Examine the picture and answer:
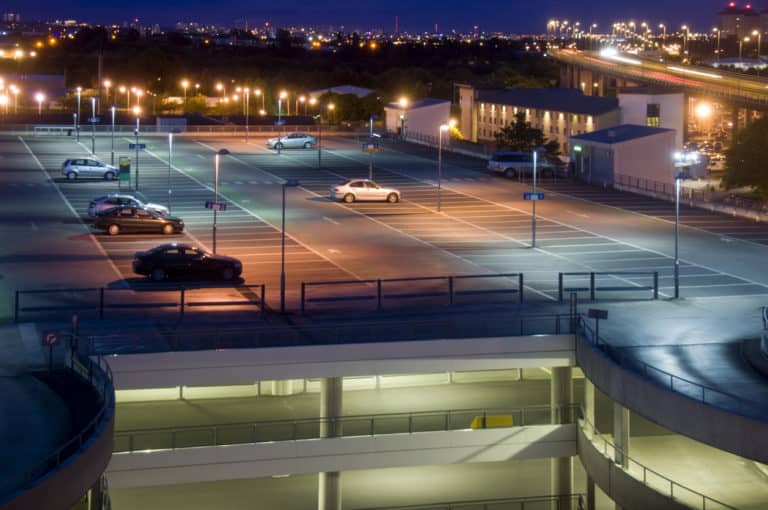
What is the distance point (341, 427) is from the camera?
25375 millimetres

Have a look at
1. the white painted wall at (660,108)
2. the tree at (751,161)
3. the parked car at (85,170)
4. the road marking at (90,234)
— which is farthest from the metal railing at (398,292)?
the white painted wall at (660,108)

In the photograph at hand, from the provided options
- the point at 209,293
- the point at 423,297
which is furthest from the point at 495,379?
the point at 209,293

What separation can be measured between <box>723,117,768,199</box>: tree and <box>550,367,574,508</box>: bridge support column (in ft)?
133

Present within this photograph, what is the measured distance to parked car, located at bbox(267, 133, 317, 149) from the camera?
79.4 metres

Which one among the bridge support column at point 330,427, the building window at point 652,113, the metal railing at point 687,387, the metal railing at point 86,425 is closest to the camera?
the metal railing at point 86,425

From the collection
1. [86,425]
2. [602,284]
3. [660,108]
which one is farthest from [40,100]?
[86,425]

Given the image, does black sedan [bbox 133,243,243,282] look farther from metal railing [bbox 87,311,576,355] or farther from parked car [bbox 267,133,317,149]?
parked car [bbox 267,133,317,149]

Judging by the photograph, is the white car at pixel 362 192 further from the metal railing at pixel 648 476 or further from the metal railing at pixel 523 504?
the metal railing at pixel 648 476

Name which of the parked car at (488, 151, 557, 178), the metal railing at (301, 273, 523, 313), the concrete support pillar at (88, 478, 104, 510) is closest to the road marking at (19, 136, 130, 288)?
the metal railing at (301, 273, 523, 313)

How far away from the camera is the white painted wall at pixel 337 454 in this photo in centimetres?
2341

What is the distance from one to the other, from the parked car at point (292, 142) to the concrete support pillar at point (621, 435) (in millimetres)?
56801

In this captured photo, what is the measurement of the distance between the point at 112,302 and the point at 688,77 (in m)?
81.0

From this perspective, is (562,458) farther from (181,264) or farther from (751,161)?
(751,161)

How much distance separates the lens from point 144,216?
4512 cm
